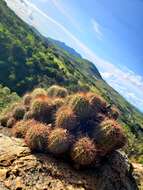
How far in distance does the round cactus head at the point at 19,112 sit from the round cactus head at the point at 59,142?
121 inches

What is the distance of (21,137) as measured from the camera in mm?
13438

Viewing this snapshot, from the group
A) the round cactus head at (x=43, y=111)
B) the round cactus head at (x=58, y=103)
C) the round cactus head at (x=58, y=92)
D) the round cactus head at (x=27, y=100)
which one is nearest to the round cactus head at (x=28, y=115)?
the round cactus head at (x=43, y=111)

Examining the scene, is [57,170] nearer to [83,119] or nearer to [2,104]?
[83,119]

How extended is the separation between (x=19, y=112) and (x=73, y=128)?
10.0 ft

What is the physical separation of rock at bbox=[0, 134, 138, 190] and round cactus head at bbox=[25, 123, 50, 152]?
0.24m

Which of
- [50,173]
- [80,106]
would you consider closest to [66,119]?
[80,106]

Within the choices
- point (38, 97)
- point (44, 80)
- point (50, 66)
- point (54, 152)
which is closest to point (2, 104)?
point (38, 97)

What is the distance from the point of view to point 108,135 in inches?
472

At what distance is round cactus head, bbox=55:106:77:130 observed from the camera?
12273 millimetres

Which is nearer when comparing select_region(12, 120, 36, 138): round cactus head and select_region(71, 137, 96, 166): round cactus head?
select_region(71, 137, 96, 166): round cactus head

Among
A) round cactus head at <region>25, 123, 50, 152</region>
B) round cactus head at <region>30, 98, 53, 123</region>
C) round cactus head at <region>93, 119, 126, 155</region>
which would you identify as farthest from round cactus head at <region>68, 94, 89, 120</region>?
round cactus head at <region>25, 123, 50, 152</region>

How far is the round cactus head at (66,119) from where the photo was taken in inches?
483

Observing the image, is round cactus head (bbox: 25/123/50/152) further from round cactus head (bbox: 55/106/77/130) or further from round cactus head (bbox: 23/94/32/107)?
round cactus head (bbox: 23/94/32/107)

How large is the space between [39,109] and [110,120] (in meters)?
2.51
